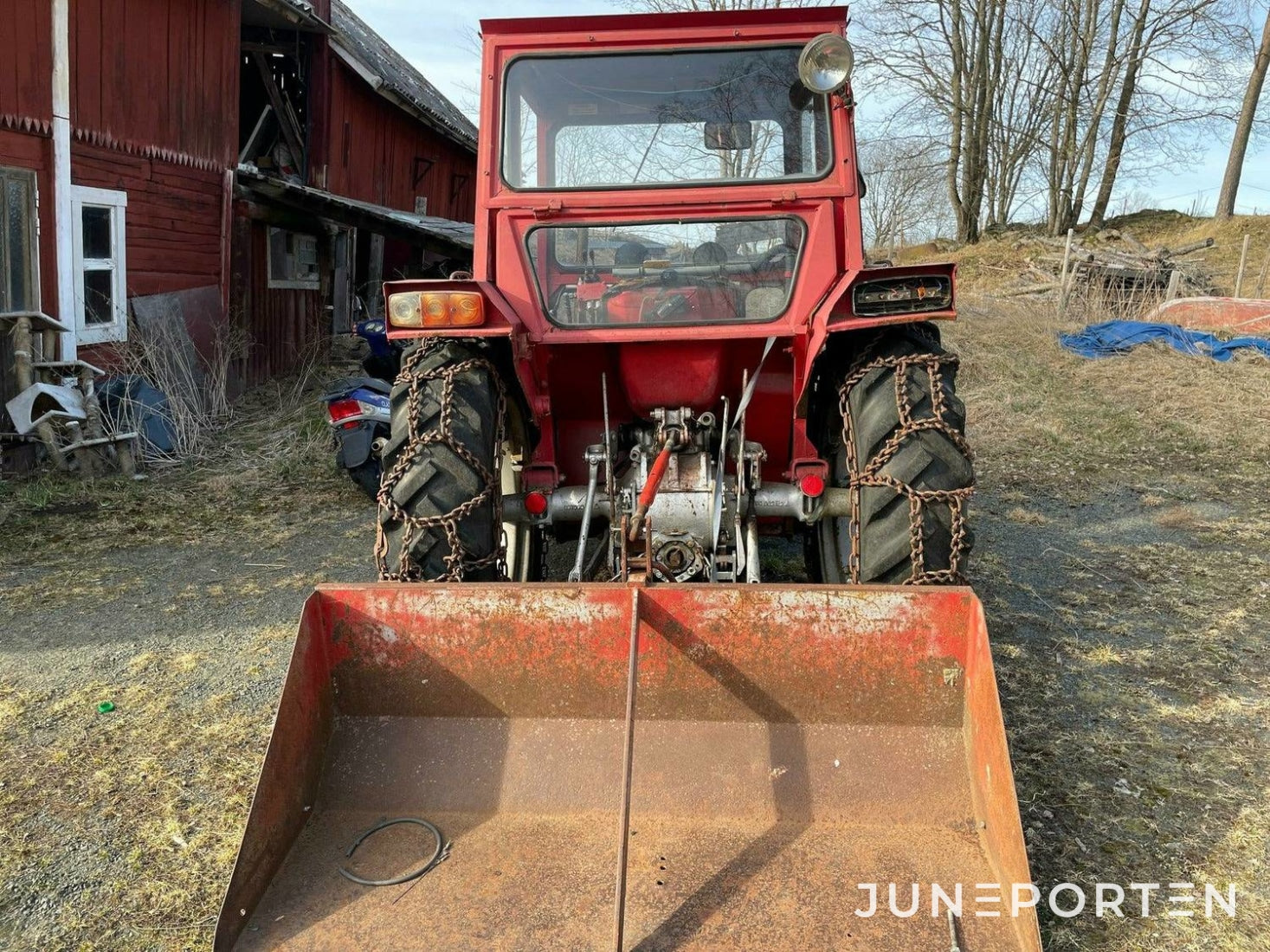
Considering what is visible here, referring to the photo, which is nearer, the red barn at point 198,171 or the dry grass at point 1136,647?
the dry grass at point 1136,647

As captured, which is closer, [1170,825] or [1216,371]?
[1170,825]

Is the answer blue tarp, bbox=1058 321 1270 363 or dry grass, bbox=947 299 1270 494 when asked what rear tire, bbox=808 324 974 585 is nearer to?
dry grass, bbox=947 299 1270 494

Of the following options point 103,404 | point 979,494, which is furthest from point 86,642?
point 979,494

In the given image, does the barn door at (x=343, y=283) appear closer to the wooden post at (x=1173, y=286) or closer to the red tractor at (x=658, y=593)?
the red tractor at (x=658, y=593)

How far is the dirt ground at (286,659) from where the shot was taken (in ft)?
7.52

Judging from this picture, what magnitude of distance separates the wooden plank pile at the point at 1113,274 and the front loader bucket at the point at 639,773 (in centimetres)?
1338

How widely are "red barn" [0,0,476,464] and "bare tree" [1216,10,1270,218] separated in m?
→ 18.5

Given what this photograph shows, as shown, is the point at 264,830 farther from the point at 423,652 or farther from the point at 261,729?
the point at 261,729

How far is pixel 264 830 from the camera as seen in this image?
1.99 meters

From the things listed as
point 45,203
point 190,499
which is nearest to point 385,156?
point 45,203

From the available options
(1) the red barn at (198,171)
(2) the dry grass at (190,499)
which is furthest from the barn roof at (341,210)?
(2) the dry grass at (190,499)

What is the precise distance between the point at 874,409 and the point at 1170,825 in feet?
4.25

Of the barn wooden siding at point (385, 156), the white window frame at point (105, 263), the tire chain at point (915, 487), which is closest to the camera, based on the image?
the tire chain at point (915, 487)

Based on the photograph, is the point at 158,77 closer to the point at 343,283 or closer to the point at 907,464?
the point at 343,283
